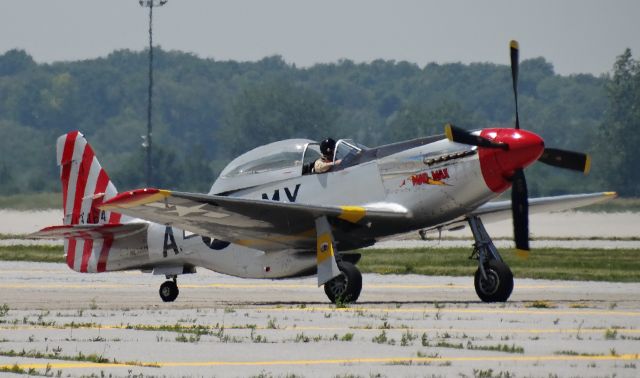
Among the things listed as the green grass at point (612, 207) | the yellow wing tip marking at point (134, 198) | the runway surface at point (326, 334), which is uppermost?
the green grass at point (612, 207)

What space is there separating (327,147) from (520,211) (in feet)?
9.86

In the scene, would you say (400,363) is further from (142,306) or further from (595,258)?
(595,258)

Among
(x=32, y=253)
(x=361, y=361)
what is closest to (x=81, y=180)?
(x=361, y=361)

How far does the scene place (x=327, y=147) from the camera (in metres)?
21.0

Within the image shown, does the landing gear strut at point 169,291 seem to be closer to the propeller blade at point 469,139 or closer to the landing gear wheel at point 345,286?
the landing gear wheel at point 345,286

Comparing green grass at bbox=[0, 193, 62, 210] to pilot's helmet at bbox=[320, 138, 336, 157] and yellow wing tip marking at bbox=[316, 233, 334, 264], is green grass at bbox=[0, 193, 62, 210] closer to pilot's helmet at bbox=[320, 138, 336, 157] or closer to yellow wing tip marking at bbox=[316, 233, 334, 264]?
pilot's helmet at bbox=[320, 138, 336, 157]

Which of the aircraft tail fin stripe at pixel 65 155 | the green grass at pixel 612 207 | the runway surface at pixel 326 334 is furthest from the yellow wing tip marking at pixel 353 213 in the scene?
the green grass at pixel 612 207

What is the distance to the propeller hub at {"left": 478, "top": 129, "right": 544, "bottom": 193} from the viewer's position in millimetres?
19453

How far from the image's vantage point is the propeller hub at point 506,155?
1945cm

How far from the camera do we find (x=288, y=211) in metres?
19.9

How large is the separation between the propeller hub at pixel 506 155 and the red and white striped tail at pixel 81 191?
6.43 meters

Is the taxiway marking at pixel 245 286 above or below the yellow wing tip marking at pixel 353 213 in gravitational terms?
below

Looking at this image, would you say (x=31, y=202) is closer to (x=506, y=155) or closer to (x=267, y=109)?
(x=267, y=109)

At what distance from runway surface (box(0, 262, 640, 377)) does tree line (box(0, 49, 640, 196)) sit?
56767 millimetres
